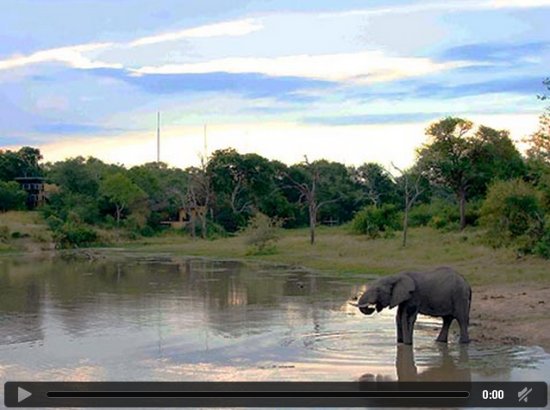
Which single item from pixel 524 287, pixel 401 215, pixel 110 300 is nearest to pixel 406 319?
pixel 524 287

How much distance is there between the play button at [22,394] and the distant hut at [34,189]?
70463 mm

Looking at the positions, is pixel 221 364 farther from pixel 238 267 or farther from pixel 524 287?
pixel 238 267

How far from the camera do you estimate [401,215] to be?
54719 mm

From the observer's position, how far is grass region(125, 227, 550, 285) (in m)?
27.5

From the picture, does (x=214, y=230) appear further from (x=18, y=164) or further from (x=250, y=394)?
(x=250, y=394)

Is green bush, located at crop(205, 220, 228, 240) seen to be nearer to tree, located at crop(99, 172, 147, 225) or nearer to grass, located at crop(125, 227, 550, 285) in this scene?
tree, located at crop(99, 172, 147, 225)

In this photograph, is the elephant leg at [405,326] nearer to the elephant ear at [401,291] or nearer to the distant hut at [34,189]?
the elephant ear at [401,291]

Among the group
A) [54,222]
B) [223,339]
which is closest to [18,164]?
[54,222]

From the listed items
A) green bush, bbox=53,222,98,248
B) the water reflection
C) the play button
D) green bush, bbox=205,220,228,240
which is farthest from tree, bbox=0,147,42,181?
the play button

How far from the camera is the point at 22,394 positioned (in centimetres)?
1146

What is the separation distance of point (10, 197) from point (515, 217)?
5172 cm

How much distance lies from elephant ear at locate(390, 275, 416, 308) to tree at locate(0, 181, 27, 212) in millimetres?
62342

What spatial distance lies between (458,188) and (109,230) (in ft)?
94.7

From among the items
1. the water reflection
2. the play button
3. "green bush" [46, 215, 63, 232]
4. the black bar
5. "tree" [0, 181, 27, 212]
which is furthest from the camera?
"tree" [0, 181, 27, 212]
